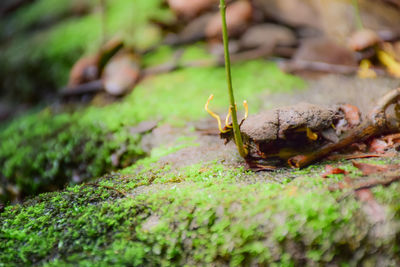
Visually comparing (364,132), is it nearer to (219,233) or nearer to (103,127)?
(219,233)

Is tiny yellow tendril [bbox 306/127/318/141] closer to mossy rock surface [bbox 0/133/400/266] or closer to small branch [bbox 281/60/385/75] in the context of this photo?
mossy rock surface [bbox 0/133/400/266]

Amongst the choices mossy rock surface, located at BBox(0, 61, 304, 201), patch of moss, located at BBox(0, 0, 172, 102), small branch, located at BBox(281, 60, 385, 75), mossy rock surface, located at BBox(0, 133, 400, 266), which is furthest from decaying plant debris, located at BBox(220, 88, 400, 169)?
patch of moss, located at BBox(0, 0, 172, 102)

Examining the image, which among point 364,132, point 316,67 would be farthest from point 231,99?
point 316,67

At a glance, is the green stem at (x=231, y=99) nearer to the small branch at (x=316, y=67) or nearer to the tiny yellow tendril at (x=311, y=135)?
the tiny yellow tendril at (x=311, y=135)

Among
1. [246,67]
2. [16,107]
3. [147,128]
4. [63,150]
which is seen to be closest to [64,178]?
[63,150]

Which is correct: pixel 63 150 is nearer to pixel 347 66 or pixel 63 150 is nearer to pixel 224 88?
pixel 224 88

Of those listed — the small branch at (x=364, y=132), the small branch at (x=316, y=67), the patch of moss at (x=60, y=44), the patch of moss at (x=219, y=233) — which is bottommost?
the patch of moss at (x=219, y=233)

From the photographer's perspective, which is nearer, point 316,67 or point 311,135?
point 311,135

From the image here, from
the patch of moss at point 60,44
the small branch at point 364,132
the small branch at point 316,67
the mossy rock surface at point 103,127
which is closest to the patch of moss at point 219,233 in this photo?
the small branch at point 364,132

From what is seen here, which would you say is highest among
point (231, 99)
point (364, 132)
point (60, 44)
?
point (60, 44)
